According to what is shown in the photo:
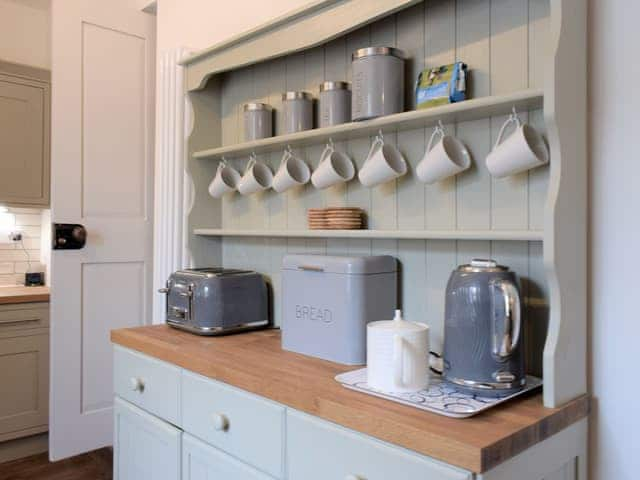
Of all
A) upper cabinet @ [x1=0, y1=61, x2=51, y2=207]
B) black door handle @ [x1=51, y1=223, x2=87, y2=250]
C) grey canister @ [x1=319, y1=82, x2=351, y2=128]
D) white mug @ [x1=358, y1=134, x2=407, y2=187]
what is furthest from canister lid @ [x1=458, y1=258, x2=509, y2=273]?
upper cabinet @ [x1=0, y1=61, x2=51, y2=207]

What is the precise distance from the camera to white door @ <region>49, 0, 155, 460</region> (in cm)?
→ 261

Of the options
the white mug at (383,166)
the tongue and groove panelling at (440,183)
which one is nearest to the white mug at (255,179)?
the tongue and groove panelling at (440,183)

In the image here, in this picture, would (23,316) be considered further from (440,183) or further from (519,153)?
(519,153)

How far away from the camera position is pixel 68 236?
261cm

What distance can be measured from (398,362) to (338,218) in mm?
594

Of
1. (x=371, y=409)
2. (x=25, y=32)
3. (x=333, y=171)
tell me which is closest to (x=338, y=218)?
(x=333, y=171)

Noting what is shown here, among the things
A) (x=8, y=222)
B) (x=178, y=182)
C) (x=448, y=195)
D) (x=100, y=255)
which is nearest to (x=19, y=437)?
(x=100, y=255)

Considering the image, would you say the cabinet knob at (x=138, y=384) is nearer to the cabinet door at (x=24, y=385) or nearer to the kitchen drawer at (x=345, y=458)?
the kitchen drawer at (x=345, y=458)

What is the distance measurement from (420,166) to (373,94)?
0.76 ft

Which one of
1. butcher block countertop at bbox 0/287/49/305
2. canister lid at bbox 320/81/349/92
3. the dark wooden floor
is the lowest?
the dark wooden floor

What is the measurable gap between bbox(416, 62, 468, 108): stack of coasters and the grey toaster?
0.83 metres

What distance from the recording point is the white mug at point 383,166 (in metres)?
1.45

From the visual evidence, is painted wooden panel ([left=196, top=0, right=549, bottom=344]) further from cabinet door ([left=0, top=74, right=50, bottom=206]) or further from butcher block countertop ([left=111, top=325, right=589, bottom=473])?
cabinet door ([left=0, top=74, right=50, bottom=206])

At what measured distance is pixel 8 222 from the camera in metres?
3.36
